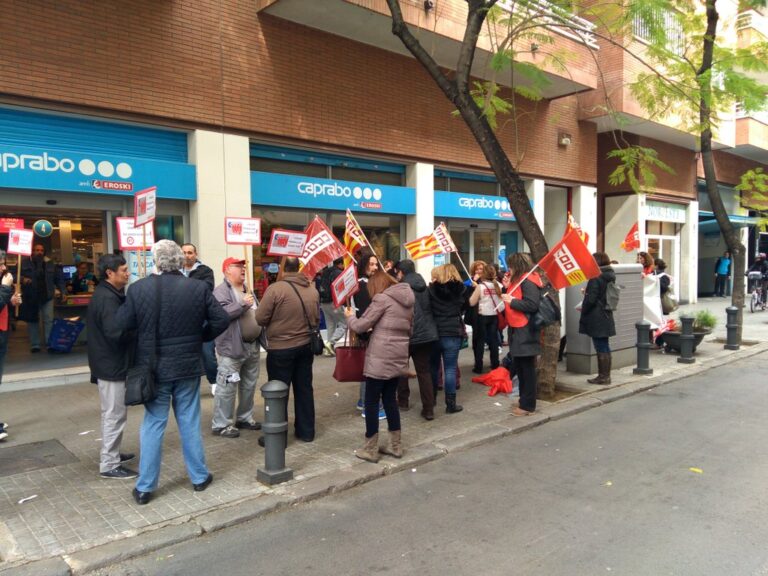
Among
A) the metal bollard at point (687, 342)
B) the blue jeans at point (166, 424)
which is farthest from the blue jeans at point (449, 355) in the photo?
the metal bollard at point (687, 342)

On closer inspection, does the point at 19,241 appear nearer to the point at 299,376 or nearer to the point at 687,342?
the point at 299,376

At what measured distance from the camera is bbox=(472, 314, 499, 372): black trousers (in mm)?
8969

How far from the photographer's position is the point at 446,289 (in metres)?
6.75

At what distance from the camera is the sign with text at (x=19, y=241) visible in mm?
6438

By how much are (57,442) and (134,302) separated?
264cm

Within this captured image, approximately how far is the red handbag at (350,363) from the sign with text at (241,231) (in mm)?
2417

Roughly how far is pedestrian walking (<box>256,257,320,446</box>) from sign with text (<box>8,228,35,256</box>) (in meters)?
3.13

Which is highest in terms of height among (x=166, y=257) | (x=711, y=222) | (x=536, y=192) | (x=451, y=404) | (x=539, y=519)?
(x=536, y=192)

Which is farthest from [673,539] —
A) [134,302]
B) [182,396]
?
[134,302]

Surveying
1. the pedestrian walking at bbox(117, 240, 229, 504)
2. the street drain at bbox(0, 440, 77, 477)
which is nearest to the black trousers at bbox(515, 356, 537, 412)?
the pedestrian walking at bbox(117, 240, 229, 504)

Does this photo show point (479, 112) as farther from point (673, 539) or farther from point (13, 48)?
point (13, 48)

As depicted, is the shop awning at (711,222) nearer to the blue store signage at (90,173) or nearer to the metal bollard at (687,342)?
the metal bollard at (687,342)

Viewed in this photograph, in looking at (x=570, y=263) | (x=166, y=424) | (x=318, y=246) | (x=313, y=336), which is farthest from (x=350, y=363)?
(x=570, y=263)

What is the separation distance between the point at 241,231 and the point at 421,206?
6226 millimetres
